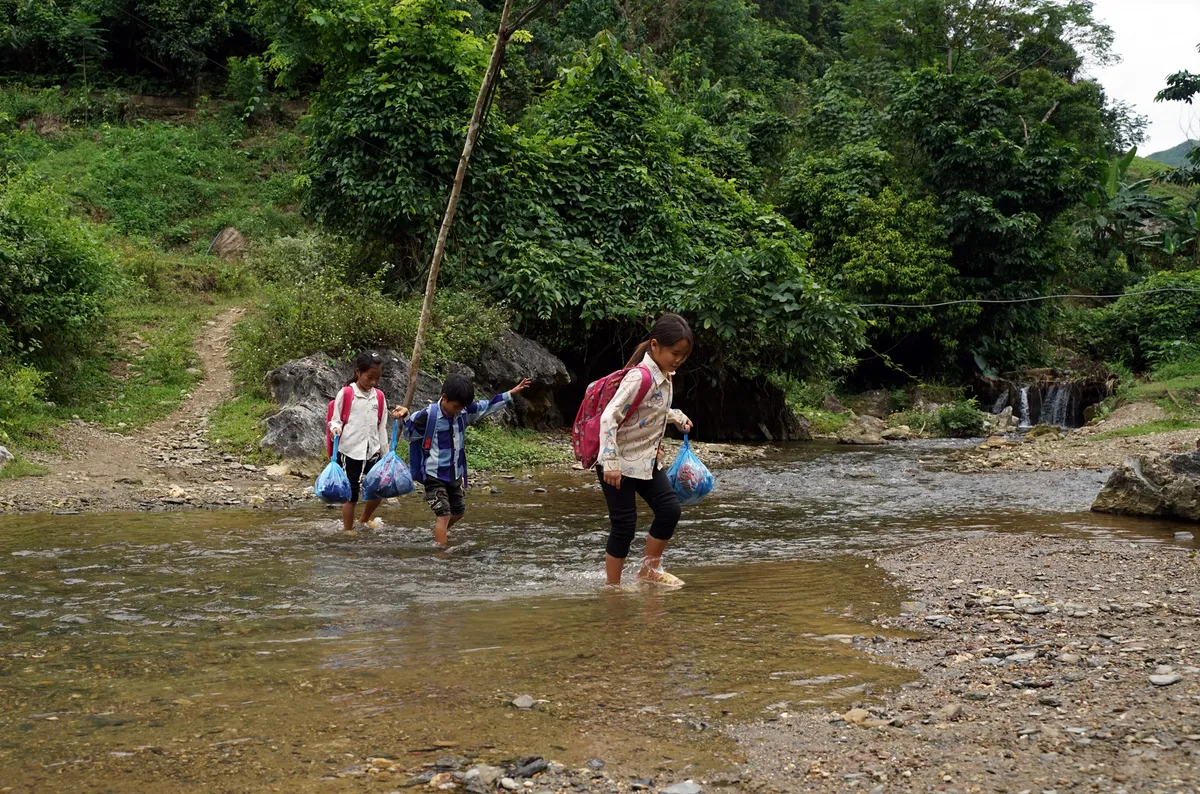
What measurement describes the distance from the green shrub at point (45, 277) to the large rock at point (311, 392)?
2.81 m

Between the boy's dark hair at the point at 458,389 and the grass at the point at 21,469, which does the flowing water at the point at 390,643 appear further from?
the grass at the point at 21,469

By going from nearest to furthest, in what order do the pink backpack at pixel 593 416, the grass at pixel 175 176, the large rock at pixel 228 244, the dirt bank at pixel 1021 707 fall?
the dirt bank at pixel 1021 707 → the pink backpack at pixel 593 416 → the large rock at pixel 228 244 → the grass at pixel 175 176

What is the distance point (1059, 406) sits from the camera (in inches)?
1043

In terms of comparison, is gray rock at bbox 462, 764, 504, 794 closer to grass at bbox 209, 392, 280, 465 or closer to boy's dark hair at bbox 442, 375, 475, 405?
boy's dark hair at bbox 442, 375, 475, 405

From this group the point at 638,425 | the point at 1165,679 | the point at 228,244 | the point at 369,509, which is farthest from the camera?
the point at 228,244

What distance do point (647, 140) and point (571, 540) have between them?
13499 mm

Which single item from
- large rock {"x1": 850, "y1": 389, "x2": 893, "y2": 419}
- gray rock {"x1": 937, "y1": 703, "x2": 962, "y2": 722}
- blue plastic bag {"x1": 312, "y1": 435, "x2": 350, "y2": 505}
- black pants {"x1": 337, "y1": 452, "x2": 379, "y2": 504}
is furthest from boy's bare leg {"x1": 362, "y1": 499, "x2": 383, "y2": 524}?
large rock {"x1": 850, "y1": 389, "x2": 893, "y2": 419}

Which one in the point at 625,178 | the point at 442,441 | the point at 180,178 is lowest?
the point at 442,441

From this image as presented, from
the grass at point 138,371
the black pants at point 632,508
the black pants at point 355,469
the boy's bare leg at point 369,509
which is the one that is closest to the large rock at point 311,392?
the grass at point 138,371

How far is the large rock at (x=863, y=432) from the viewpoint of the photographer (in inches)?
863

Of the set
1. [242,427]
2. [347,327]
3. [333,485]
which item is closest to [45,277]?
[242,427]

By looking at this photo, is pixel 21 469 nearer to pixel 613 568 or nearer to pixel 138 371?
pixel 138 371

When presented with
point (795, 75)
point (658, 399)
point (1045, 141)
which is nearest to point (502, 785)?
point (658, 399)

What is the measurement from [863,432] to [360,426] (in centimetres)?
1742
